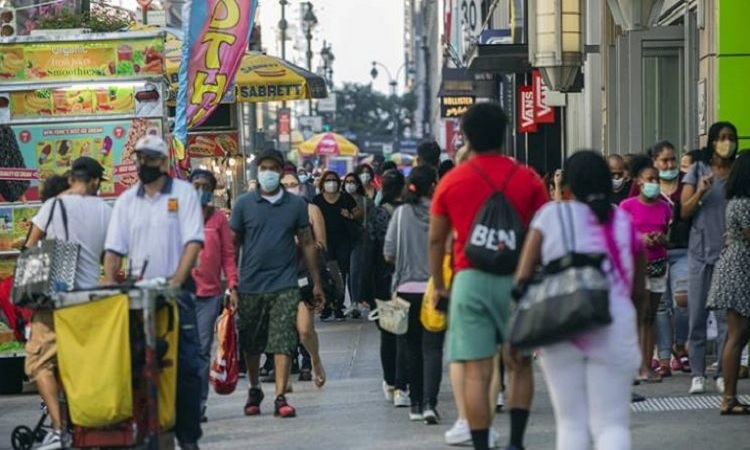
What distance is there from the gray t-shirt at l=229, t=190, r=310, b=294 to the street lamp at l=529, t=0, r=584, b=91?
A: 11.5m

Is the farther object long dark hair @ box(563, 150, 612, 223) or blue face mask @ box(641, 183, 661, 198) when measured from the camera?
blue face mask @ box(641, 183, 661, 198)

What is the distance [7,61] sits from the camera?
15.3 meters

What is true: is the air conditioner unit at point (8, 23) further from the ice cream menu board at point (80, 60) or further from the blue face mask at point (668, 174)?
the blue face mask at point (668, 174)

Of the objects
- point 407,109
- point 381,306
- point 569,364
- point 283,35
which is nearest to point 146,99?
point 381,306

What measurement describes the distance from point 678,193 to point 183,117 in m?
4.49

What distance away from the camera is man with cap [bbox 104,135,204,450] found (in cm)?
1032

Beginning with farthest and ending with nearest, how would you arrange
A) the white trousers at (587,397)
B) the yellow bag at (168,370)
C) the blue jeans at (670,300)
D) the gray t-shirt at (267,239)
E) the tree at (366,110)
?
the tree at (366,110), the blue jeans at (670,300), the gray t-shirt at (267,239), the yellow bag at (168,370), the white trousers at (587,397)

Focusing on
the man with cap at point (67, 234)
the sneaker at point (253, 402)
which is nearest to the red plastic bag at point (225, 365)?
the sneaker at point (253, 402)

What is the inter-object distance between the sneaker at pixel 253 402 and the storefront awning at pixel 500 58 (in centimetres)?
1499

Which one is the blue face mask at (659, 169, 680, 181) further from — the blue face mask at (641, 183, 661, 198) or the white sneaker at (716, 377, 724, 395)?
the white sneaker at (716, 377, 724, 395)

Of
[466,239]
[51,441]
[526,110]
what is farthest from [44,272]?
[526,110]

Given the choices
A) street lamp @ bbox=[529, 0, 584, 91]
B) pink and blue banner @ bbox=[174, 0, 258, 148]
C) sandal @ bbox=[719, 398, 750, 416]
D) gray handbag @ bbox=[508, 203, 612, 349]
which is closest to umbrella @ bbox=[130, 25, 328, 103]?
street lamp @ bbox=[529, 0, 584, 91]

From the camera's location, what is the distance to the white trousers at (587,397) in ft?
25.8

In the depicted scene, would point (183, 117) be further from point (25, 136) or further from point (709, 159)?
point (709, 159)
